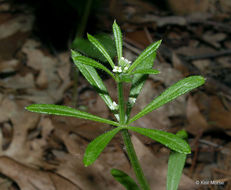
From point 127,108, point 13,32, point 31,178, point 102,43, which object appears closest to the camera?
point 127,108

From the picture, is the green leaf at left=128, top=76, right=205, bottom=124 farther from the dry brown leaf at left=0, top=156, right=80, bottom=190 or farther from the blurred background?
the dry brown leaf at left=0, top=156, right=80, bottom=190

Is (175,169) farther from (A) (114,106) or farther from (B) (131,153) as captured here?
(A) (114,106)

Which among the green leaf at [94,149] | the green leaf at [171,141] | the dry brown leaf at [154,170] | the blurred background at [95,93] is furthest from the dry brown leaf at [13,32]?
the green leaf at [171,141]

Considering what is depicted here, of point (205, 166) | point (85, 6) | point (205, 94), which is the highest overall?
point (85, 6)

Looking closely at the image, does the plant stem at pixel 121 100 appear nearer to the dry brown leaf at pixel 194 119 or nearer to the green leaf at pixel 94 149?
the green leaf at pixel 94 149

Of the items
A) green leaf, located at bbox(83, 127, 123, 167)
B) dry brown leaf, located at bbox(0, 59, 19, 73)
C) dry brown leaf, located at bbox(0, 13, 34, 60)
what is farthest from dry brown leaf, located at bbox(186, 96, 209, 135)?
dry brown leaf, located at bbox(0, 13, 34, 60)

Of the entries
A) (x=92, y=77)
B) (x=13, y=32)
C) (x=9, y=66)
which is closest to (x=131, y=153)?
(x=92, y=77)

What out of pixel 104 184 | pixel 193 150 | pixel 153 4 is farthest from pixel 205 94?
pixel 153 4

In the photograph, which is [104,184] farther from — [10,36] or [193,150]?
[10,36]
